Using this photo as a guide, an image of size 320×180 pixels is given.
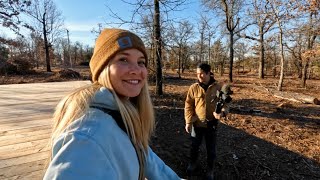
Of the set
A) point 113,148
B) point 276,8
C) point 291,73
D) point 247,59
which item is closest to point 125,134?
point 113,148

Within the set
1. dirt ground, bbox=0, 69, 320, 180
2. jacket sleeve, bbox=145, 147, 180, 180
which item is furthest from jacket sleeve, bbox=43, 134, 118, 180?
dirt ground, bbox=0, 69, 320, 180

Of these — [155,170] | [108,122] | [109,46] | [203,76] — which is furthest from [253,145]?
[108,122]

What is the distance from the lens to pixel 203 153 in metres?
5.43

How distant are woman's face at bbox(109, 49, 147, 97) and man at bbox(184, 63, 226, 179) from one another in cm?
301

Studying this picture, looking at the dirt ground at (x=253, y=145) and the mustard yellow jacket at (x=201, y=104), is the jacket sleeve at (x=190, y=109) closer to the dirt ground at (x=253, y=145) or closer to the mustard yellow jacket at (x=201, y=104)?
the mustard yellow jacket at (x=201, y=104)

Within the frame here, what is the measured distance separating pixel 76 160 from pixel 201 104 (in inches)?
144

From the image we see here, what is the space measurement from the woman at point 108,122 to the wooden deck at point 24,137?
1.51 m

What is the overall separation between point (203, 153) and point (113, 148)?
4.66 meters

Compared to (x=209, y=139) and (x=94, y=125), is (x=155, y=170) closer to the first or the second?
(x=94, y=125)

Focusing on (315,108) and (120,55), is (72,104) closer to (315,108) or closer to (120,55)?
(120,55)

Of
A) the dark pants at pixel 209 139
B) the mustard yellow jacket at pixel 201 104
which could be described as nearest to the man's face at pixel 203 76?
the mustard yellow jacket at pixel 201 104

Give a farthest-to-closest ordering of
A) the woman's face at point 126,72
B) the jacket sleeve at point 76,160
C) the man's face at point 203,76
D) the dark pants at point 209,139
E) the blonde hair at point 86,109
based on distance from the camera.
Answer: the dark pants at point 209,139
the man's face at point 203,76
the woman's face at point 126,72
the blonde hair at point 86,109
the jacket sleeve at point 76,160

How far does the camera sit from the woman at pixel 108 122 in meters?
0.92

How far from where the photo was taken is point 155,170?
1.57 m
